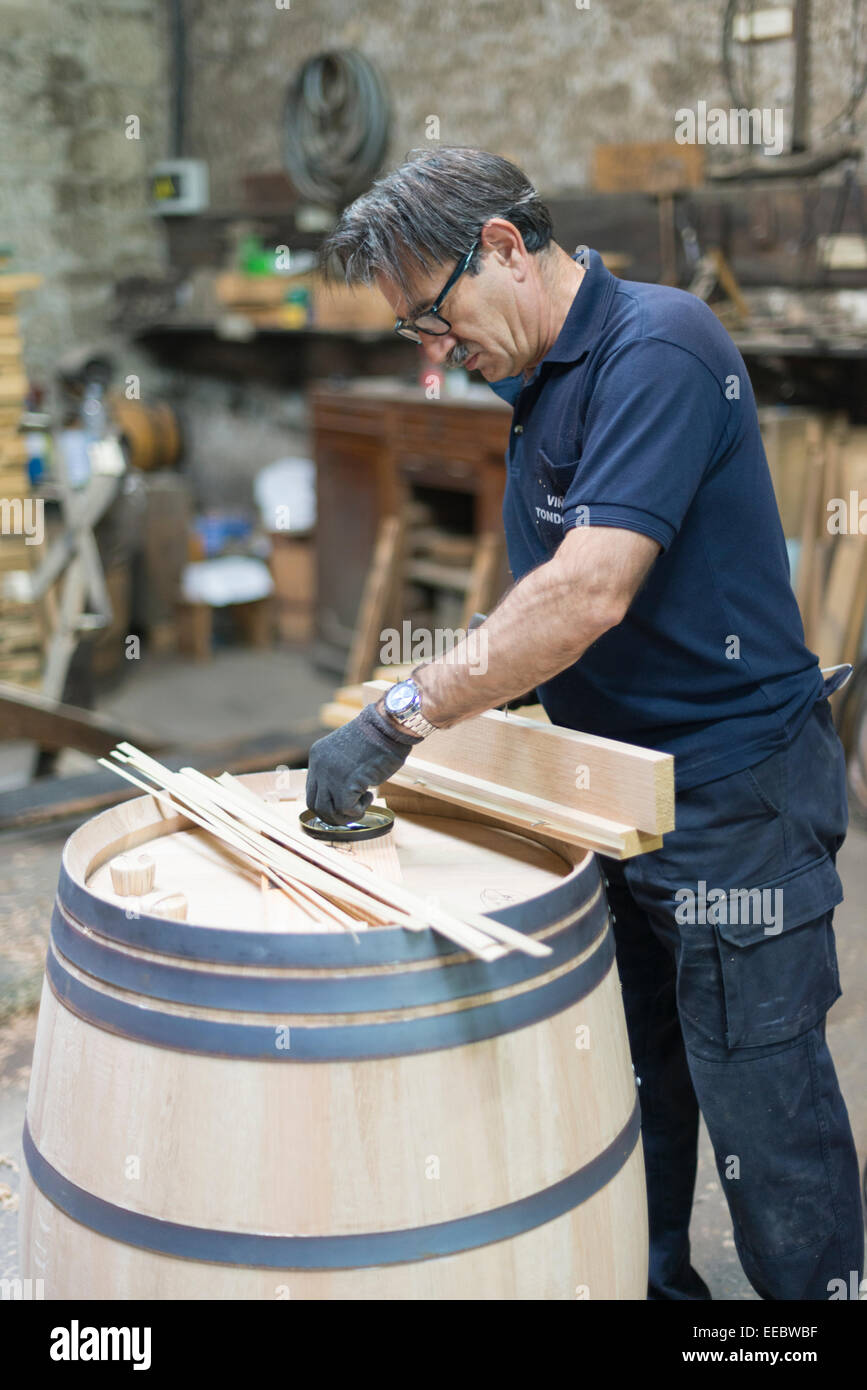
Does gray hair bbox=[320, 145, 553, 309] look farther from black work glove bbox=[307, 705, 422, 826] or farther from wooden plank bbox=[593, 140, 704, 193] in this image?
wooden plank bbox=[593, 140, 704, 193]

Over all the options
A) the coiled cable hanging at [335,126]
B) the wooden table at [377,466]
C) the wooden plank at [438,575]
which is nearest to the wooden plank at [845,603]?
the wooden table at [377,466]

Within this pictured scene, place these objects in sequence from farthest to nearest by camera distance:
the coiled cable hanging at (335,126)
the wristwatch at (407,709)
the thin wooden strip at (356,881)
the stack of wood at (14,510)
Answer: the coiled cable hanging at (335,126)
the stack of wood at (14,510)
the wristwatch at (407,709)
the thin wooden strip at (356,881)

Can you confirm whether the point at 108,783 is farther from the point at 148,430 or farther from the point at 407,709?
the point at 148,430

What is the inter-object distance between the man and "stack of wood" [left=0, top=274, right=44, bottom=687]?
397cm

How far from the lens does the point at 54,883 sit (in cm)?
405

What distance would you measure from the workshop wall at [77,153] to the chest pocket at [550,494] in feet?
25.0

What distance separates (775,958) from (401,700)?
610 mm

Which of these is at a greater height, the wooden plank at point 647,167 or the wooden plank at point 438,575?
the wooden plank at point 647,167

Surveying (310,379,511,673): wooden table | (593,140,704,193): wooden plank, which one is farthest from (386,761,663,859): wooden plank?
(593,140,704,193): wooden plank

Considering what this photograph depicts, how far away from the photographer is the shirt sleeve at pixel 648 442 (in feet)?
5.09

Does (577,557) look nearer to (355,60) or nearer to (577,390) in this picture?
(577,390)

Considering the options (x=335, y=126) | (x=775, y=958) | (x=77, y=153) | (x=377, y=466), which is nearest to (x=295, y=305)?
(x=335, y=126)

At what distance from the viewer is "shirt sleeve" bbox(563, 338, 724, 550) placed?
155 centimetres

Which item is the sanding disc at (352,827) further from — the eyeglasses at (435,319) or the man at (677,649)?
the eyeglasses at (435,319)
